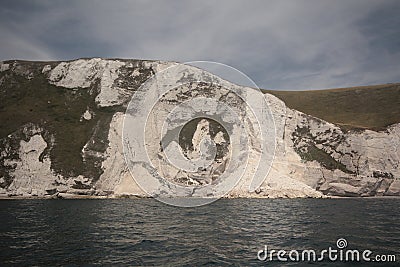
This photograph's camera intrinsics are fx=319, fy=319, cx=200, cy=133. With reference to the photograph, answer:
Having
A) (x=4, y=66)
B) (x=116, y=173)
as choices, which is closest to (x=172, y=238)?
(x=116, y=173)

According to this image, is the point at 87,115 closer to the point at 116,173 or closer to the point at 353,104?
the point at 116,173

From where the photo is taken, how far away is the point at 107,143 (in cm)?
6488

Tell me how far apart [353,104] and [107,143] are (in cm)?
10109

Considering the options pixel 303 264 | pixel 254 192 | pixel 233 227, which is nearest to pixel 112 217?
pixel 233 227

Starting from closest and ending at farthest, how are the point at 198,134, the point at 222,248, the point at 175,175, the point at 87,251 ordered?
the point at 87,251, the point at 222,248, the point at 175,175, the point at 198,134

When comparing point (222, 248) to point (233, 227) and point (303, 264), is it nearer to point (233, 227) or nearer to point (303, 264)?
point (303, 264)

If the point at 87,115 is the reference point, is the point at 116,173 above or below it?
below

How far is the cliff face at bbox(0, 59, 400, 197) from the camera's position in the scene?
6012cm

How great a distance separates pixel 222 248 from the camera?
→ 18.5 m

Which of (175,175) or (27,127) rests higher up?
(27,127)

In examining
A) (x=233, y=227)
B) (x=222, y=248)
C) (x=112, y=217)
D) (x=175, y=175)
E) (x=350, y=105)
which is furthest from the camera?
(x=350, y=105)

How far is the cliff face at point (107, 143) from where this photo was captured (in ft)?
197

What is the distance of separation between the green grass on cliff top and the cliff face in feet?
64.7

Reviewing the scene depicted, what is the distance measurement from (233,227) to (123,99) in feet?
174
